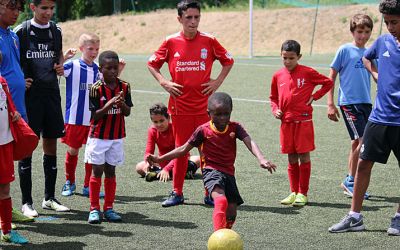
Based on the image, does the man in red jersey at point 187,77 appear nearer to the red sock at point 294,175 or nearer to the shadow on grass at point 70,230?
the red sock at point 294,175

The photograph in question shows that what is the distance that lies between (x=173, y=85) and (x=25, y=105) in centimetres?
169

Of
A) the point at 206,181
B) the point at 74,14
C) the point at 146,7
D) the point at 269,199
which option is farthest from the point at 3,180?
the point at 74,14

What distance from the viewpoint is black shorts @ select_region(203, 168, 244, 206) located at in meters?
6.80

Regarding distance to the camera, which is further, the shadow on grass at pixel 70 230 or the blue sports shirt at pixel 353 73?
the blue sports shirt at pixel 353 73

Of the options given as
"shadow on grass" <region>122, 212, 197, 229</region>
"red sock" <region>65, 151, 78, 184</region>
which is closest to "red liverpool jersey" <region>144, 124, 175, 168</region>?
"red sock" <region>65, 151, 78, 184</region>

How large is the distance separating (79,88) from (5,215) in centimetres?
284

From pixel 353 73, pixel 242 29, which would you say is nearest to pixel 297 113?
pixel 353 73

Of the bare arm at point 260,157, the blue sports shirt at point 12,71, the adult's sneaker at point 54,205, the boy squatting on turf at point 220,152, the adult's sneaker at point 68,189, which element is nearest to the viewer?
the bare arm at point 260,157

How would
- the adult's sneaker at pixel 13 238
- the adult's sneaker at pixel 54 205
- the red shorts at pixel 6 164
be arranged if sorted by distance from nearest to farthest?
the red shorts at pixel 6 164
the adult's sneaker at pixel 13 238
the adult's sneaker at pixel 54 205

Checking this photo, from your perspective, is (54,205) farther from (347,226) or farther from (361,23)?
(361,23)

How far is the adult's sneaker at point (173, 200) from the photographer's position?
8271 millimetres

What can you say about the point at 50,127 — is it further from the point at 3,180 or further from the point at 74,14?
the point at 74,14

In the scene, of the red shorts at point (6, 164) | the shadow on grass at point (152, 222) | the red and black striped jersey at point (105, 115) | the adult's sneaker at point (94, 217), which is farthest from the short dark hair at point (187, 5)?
the red shorts at point (6, 164)

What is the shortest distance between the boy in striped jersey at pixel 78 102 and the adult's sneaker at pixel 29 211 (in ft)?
3.64
